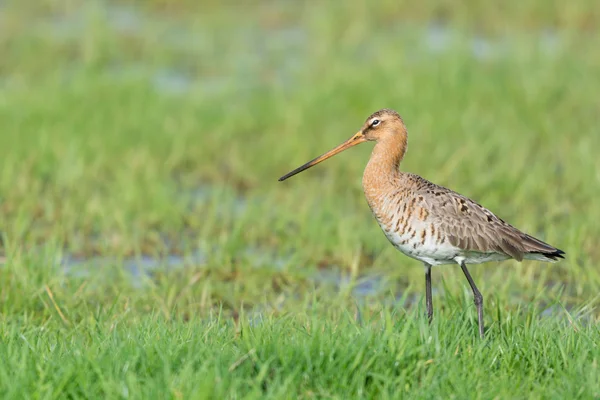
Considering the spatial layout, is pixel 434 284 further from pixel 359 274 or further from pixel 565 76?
pixel 565 76

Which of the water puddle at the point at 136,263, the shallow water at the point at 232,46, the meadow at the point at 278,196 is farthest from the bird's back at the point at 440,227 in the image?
the shallow water at the point at 232,46

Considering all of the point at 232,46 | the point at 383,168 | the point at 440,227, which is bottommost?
the point at 440,227

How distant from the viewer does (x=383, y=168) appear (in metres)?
5.87

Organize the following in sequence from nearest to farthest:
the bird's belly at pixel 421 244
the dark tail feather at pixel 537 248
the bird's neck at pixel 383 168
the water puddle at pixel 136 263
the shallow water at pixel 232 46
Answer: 1. the bird's belly at pixel 421 244
2. the dark tail feather at pixel 537 248
3. the bird's neck at pixel 383 168
4. the water puddle at pixel 136 263
5. the shallow water at pixel 232 46

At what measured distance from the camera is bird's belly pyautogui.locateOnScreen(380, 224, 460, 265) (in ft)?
18.2

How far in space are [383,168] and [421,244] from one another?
0.53 meters

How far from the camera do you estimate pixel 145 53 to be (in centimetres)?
1300

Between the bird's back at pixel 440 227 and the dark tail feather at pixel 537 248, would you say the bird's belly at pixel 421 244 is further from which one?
the dark tail feather at pixel 537 248

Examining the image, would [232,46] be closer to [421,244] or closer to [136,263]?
[136,263]

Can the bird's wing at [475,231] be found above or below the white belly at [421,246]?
above

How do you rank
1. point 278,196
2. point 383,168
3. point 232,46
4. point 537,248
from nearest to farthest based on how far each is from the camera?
point 537,248 → point 383,168 → point 278,196 → point 232,46

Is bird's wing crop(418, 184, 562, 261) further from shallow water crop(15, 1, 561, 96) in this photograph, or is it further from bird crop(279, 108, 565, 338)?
shallow water crop(15, 1, 561, 96)

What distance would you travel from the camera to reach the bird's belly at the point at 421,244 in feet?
18.2

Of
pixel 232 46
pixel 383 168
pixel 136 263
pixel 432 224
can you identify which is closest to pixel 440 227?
pixel 432 224
